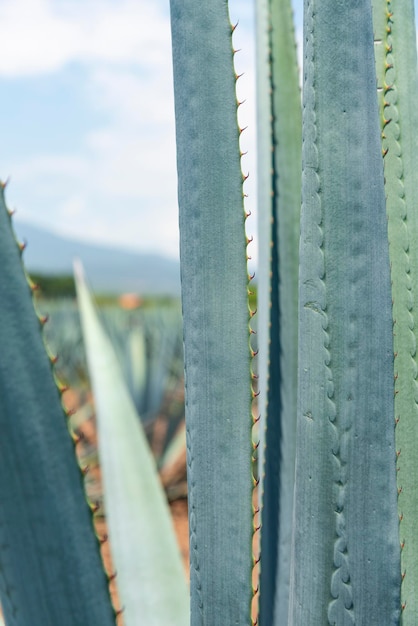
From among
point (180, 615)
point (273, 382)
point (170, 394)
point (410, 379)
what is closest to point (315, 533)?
point (410, 379)

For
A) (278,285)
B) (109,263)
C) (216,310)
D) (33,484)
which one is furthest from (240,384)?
(109,263)

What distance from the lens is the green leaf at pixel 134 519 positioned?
3.56 ft

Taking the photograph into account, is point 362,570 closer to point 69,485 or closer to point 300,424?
point 300,424

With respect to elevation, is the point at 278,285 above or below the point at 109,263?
below

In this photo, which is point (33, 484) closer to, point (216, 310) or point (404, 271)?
point (216, 310)

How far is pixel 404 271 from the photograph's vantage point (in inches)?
31.2

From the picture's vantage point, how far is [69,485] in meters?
0.65

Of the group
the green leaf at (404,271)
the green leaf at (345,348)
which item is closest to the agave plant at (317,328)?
the green leaf at (345,348)

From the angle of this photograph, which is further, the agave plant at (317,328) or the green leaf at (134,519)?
the green leaf at (134,519)

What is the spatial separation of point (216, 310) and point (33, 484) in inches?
8.4

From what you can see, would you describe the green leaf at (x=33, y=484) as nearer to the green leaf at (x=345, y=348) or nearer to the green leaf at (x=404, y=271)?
the green leaf at (x=345, y=348)

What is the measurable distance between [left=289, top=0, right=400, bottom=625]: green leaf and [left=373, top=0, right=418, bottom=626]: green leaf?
0.13 m

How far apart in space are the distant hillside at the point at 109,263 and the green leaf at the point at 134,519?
90535mm

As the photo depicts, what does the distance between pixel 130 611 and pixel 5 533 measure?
0.51 m
